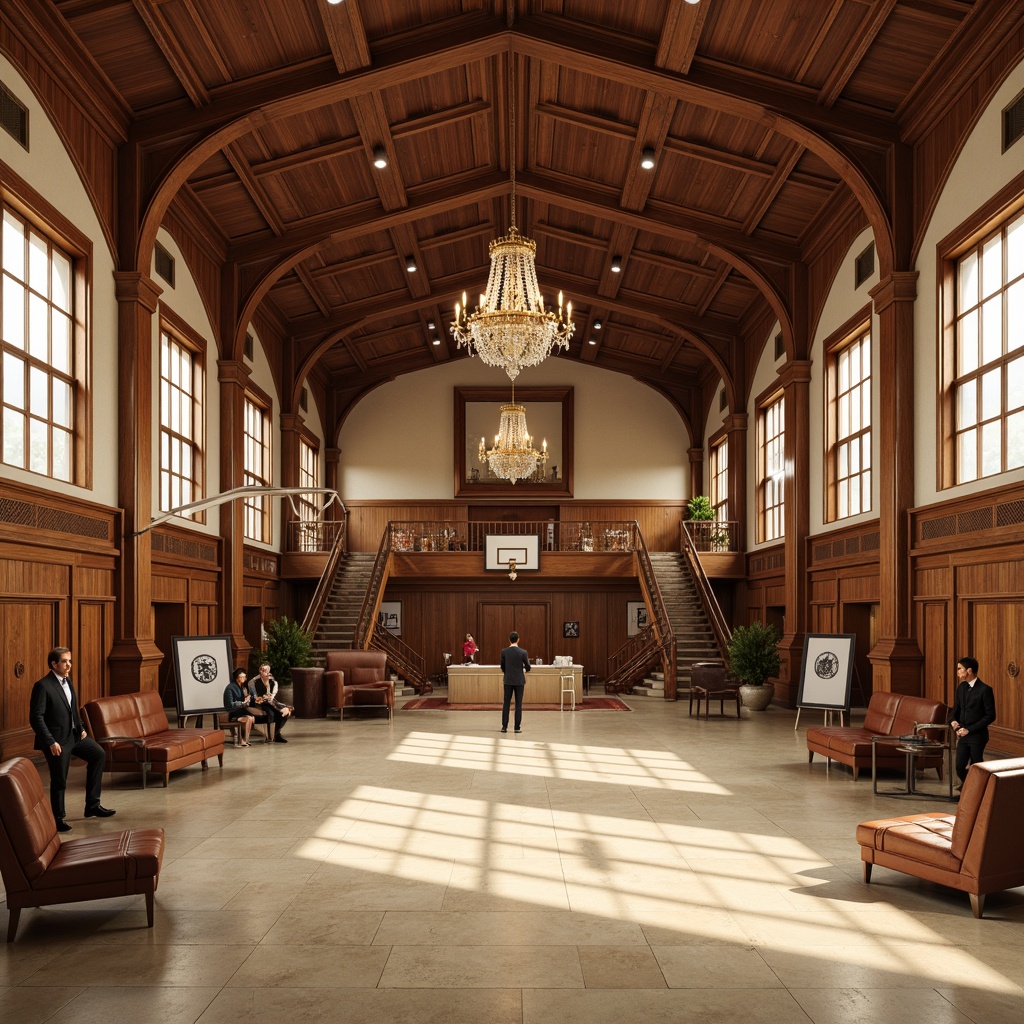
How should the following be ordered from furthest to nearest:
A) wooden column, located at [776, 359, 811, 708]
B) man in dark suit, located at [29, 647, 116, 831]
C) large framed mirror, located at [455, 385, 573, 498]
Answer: large framed mirror, located at [455, 385, 573, 498]
wooden column, located at [776, 359, 811, 708]
man in dark suit, located at [29, 647, 116, 831]

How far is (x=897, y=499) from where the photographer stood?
13.0 metres

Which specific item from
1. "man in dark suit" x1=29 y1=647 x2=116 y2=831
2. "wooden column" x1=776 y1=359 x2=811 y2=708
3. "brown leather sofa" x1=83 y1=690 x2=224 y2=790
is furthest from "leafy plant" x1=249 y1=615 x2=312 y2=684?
"wooden column" x1=776 y1=359 x2=811 y2=708

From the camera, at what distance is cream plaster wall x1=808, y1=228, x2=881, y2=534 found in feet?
48.3

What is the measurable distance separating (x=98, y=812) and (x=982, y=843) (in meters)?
6.52

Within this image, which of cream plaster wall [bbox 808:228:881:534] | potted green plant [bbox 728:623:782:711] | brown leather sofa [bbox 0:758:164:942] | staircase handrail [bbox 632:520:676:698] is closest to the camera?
brown leather sofa [bbox 0:758:164:942]

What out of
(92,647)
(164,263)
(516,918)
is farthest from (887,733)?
(164,263)

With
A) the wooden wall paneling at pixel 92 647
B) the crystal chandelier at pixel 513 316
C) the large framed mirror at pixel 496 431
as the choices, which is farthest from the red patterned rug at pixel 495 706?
the large framed mirror at pixel 496 431

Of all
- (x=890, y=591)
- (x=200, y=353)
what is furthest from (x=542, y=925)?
(x=200, y=353)

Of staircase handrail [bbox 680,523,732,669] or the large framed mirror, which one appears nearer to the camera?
staircase handrail [bbox 680,523,732,669]

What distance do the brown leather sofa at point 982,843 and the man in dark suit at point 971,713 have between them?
2.89 m

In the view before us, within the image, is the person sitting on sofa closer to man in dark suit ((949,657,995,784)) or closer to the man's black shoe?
the man's black shoe

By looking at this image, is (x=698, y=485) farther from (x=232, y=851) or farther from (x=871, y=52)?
(x=232, y=851)

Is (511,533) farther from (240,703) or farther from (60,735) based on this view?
(60,735)

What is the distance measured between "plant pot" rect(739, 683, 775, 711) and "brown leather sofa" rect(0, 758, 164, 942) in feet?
44.2
